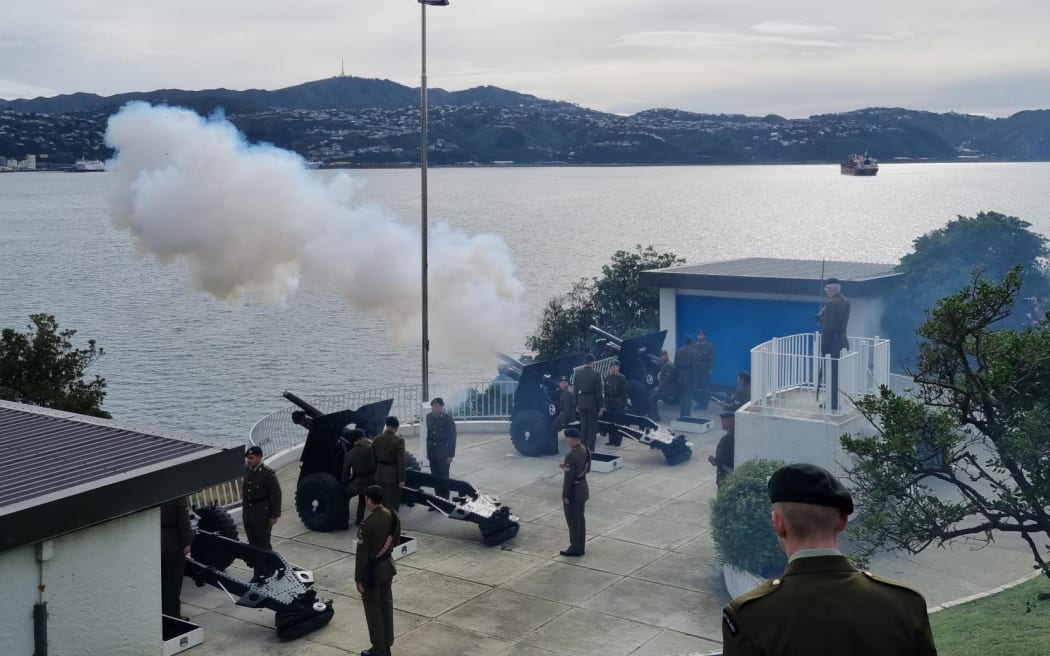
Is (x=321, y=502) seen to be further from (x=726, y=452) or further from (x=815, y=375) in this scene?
(x=815, y=375)

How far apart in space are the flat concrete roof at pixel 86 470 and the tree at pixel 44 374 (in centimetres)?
656

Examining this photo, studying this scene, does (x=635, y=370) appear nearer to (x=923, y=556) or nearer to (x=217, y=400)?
(x=923, y=556)

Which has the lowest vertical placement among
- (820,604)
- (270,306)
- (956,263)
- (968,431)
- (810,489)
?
(270,306)

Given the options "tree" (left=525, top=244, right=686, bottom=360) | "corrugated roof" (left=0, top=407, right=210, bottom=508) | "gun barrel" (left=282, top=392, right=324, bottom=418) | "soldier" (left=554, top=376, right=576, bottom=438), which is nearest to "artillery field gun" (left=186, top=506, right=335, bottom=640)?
"corrugated roof" (left=0, top=407, right=210, bottom=508)

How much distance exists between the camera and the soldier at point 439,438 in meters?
16.5

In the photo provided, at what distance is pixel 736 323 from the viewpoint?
2397cm

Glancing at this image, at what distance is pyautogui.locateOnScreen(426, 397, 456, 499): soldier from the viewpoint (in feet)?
54.2

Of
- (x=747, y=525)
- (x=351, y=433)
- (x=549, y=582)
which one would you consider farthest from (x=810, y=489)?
(x=351, y=433)

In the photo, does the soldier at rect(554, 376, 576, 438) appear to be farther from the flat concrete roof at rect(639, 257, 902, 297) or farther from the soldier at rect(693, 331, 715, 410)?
the flat concrete roof at rect(639, 257, 902, 297)

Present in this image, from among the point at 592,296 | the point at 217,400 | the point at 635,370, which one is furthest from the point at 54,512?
the point at 217,400

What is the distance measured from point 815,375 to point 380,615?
22.6 feet

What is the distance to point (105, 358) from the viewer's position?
51938mm

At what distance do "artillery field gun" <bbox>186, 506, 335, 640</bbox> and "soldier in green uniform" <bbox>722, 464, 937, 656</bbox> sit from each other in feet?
29.2

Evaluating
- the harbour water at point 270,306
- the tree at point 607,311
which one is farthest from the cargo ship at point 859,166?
the tree at point 607,311
